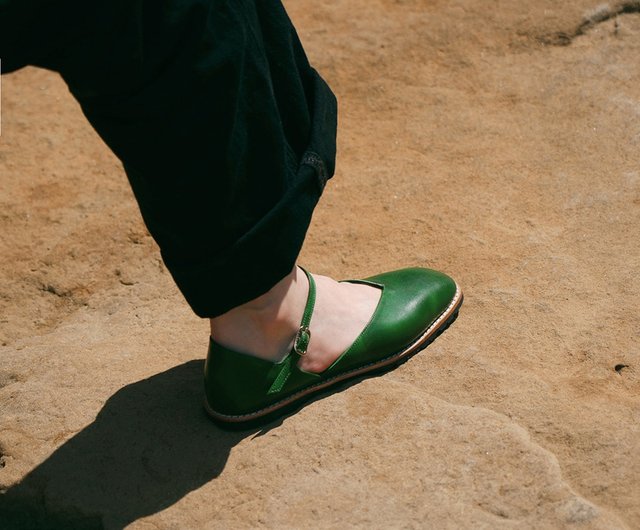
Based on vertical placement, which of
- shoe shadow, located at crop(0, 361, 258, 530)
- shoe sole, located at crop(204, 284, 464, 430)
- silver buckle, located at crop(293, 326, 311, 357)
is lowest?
shoe shadow, located at crop(0, 361, 258, 530)

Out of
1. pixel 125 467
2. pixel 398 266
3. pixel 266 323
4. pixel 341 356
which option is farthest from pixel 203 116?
pixel 398 266

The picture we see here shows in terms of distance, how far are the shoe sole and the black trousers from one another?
0.28 meters

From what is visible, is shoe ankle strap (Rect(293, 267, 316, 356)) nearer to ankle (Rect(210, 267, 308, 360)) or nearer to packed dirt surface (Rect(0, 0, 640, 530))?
ankle (Rect(210, 267, 308, 360))

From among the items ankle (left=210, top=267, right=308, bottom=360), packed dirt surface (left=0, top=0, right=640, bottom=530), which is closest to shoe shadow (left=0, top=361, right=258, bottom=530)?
packed dirt surface (left=0, top=0, right=640, bottom=530)

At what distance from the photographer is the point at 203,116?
4.49 ft

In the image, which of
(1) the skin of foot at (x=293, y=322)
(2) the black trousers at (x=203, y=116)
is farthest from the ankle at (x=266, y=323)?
(2) the black trousers at (x=203, y=116)

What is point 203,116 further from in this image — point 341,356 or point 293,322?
point 341,356

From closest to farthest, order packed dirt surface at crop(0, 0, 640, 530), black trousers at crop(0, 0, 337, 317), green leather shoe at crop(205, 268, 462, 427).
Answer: black trousers at crop(0, 0, 337, 317)
packed dirt surface at crop(0, 0, 640, 530)
green leather shoe at crop(205, 268, 462, 427)

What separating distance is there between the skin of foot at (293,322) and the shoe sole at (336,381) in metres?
0.05

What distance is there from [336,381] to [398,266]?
1.42 ft

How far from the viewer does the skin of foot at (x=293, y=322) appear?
1.65 metres

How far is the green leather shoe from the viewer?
1.68 m

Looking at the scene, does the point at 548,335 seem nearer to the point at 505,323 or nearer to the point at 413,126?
the point at 505,323

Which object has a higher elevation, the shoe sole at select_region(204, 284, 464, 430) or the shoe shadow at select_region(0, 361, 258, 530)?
the shoe sole at select_region(204, 284, 464, 430)
